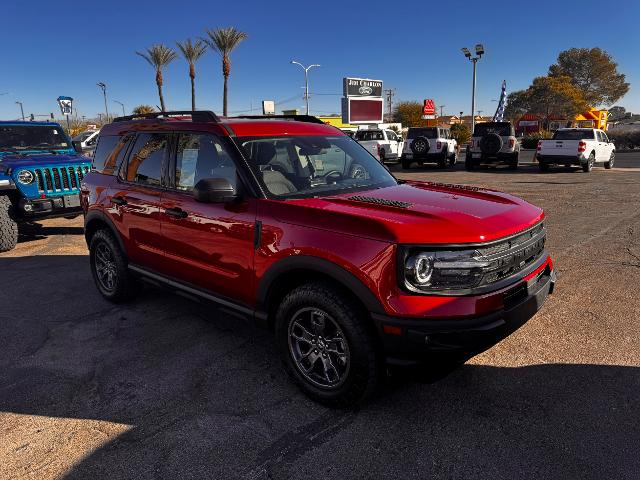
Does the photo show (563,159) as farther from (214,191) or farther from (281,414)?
(281,414)

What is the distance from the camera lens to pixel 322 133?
13.7 ft

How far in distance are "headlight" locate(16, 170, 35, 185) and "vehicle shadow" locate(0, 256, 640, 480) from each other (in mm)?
4056

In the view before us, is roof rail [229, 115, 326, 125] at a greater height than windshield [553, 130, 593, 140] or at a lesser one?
lesser

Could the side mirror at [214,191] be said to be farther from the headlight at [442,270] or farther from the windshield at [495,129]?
the windshield at [495,129]

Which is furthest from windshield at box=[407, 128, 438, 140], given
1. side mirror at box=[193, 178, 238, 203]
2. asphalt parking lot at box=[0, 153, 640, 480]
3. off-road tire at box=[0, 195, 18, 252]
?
side mirror at box=[193, 178, 238, 203]

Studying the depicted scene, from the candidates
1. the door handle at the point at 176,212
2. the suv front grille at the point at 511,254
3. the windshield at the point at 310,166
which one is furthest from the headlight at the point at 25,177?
the suv front grille at the point at 511,254

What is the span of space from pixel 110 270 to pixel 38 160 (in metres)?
4.00

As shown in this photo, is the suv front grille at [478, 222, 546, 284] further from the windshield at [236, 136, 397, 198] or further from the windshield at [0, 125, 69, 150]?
the windshield at [0, 125, 69, 150]

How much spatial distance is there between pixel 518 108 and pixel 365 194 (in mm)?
76031

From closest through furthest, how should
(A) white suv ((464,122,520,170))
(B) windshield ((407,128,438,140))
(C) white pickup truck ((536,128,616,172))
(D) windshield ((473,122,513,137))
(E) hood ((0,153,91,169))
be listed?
1. (E) hood ((0,153,91,169))
2. (C) white pickup truck ((536,128,616,172))
3. (A) white suv ((464,122,520,170))
4. (D) windshield ((473,122,513,137))
5. (B) windshield ((407,128,438,140))

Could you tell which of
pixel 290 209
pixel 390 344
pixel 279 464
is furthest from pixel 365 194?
pixel 279 464

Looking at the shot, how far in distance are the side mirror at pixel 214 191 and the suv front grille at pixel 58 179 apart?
18.5ft

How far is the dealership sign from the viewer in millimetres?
42406

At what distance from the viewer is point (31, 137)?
8695 millimetres
